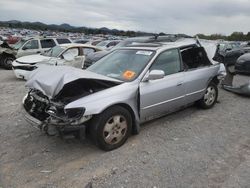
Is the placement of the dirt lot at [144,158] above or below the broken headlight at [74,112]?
below

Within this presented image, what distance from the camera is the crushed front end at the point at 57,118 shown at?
3955 millimetres

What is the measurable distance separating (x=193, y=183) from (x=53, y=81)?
2.49 m

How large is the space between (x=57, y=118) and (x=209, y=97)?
13.1 ft

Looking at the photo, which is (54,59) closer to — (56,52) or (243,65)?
(56,52)

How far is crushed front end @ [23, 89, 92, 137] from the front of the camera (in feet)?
13.0

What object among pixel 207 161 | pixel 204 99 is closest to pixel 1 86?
pixel 204 99

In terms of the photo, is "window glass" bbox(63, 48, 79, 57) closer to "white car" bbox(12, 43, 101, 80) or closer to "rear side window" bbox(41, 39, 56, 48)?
"white car" bbox(12, 43, 101, 80)

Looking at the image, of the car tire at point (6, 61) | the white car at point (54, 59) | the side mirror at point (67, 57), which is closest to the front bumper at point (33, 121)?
the white car at point (54, 59)

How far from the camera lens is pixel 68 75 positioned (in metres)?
4.28

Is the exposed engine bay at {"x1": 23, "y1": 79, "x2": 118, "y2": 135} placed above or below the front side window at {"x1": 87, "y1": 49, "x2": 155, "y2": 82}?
below

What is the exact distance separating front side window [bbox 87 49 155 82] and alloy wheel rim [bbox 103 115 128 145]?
2.42ft

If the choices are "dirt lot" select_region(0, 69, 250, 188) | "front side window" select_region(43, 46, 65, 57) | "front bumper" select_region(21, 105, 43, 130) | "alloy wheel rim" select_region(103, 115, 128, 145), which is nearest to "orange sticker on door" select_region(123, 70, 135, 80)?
"alloy wheel rim" select_region(103, 115, 128, 145)

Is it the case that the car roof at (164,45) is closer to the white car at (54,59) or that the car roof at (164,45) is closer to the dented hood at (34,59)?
the white car at (54,59)

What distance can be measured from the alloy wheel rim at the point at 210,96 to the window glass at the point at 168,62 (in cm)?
136
